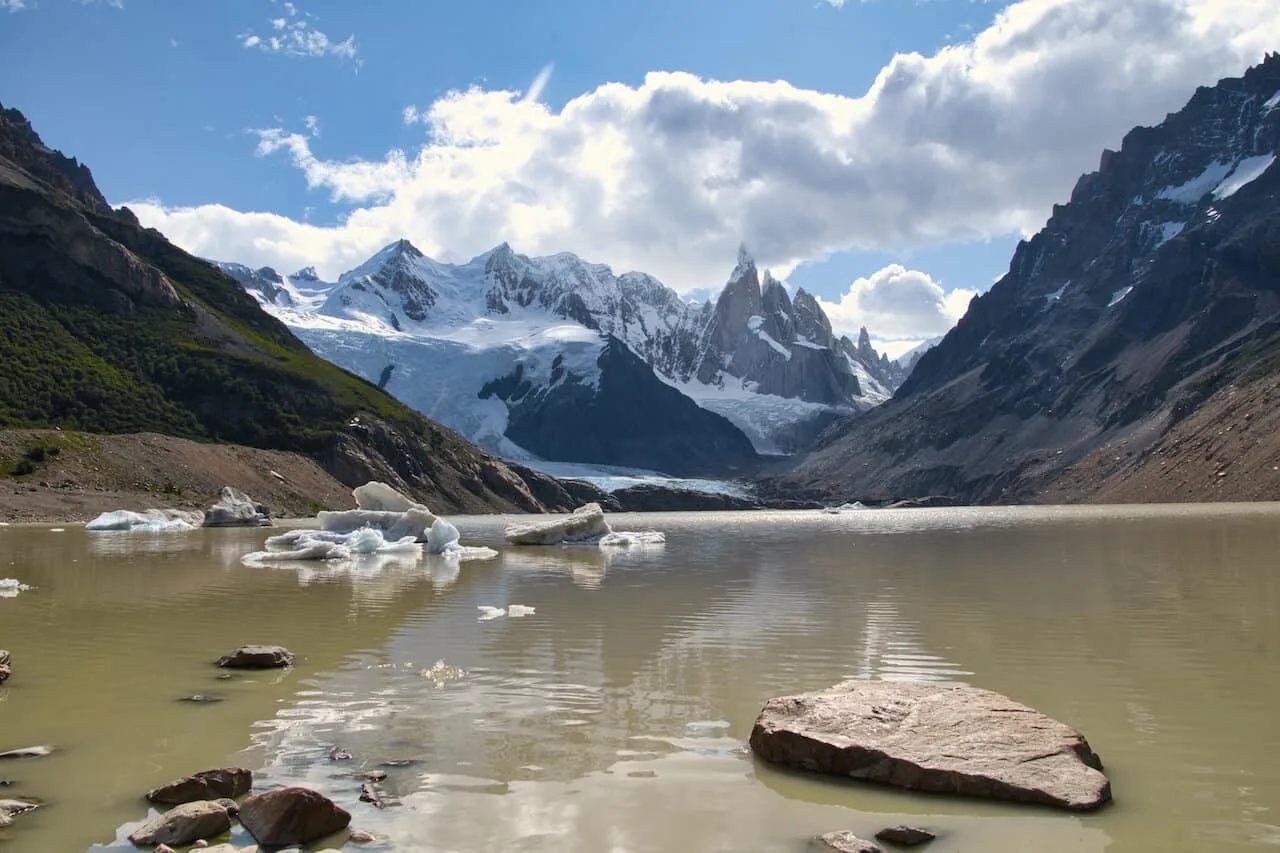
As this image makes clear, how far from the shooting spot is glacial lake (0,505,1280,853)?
9.52 m

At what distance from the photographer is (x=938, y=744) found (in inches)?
433

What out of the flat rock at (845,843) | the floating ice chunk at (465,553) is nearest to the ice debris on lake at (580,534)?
the floating ice chunk at (465,553)

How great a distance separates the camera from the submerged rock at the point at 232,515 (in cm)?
8788

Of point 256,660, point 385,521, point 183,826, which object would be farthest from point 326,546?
point 183,826

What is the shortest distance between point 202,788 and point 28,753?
10.9 feet

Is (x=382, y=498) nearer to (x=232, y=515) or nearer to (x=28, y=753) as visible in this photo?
(x=232, y=515)

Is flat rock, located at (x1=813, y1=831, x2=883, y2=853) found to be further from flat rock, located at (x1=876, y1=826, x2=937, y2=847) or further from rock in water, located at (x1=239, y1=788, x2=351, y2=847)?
rock in water, located at (x1=239, y1=788, x2=351, y2=847)

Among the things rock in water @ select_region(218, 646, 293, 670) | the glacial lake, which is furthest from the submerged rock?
rock in water @ select_region(218, 646, 293, 670)

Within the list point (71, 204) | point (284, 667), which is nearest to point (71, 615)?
point (284, 667)

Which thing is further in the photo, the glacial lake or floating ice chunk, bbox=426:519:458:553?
floating ice chunk, bbox=426:519:458:553

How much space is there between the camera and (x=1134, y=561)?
130 feet

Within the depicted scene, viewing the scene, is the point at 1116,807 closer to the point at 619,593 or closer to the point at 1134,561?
the point at 619,593

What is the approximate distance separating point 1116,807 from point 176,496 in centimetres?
10613

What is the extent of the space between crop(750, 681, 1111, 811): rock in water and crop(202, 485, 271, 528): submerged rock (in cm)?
8507
